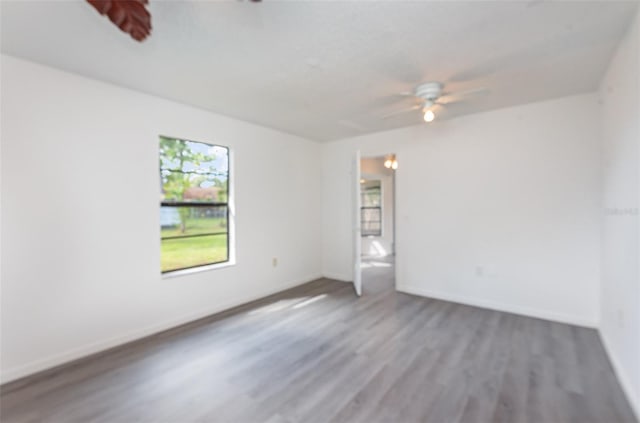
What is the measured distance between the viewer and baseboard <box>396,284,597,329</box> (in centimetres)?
309

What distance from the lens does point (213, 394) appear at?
6.57ft

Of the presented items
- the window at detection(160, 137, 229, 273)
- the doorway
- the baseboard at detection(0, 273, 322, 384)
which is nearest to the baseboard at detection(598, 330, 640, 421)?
the baseboard at detection(0, 273, 322, 384)

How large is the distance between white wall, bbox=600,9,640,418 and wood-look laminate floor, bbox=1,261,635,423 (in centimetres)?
26

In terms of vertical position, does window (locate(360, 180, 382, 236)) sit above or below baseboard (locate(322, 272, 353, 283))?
above

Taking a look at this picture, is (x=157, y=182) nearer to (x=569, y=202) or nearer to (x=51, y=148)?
(x=51, y=148)

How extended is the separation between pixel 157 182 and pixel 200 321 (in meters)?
1.63

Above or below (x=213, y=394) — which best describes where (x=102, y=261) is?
above

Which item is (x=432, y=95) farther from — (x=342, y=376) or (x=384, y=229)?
(x=384, y=229)

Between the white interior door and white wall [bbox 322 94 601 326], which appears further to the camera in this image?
the white interior door

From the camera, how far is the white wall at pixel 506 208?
3.06 metres

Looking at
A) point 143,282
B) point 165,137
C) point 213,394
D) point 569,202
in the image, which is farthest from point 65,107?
point 569,202

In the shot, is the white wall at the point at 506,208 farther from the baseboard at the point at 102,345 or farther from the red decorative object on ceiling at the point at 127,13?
the red decorative object on ceiling at the point at 127,13

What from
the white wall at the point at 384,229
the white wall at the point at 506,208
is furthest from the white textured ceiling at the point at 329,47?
the white wall at the point at 384,229

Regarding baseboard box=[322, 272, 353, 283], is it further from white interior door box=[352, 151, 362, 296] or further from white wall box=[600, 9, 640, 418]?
white wall box=[600, 9, 640, 418]
